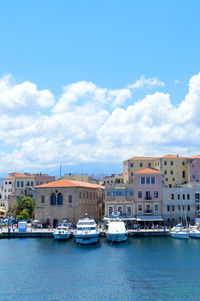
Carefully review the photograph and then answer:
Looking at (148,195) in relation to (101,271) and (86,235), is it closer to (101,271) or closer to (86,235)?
(86,235)

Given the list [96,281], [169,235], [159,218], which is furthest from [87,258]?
[159,218]

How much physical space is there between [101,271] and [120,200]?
3731 cm

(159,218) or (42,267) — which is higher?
(159,218)

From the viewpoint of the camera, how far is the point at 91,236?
200 ft

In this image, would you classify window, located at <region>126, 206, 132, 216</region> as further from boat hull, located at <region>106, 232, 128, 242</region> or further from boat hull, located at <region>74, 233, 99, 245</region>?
boat hull, located at <region>74, 233, 99, 245</region>

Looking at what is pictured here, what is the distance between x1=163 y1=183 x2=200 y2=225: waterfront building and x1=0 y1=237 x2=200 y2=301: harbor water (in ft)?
51.6

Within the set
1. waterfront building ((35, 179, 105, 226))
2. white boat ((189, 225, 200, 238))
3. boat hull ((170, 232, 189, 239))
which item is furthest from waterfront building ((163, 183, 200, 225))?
waterfront building ((35, 179, 105, 226))

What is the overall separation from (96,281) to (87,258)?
11.2 m

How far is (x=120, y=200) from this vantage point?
78812 mm

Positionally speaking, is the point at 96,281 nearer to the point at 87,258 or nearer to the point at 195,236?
the point at 87,258

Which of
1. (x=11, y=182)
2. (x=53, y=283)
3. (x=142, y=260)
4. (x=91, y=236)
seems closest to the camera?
(x=53, y=283)

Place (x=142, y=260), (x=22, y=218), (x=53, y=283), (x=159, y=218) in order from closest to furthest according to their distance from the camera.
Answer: (x=53, y=283), (x=142, y=260), (x=159, y=218), (x=22, y=218)

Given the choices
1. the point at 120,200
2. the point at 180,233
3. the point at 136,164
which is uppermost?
the point at 136,164

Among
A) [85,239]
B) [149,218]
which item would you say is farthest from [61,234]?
[149,218]
